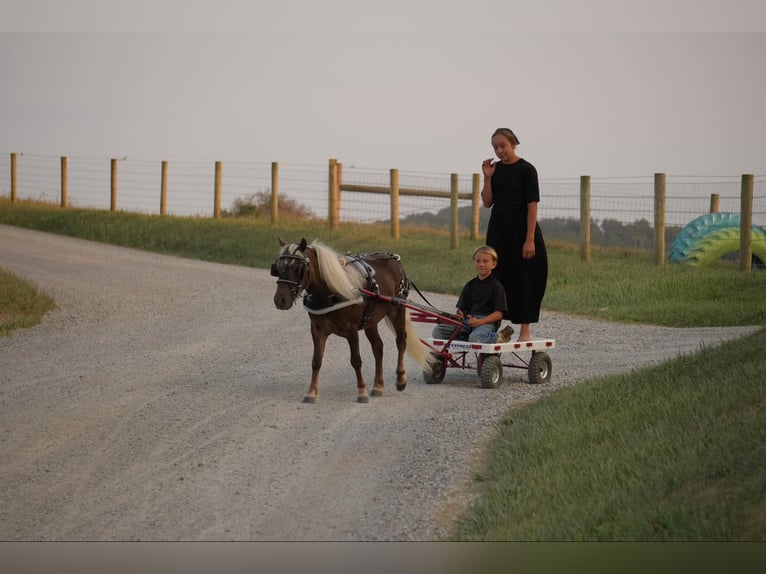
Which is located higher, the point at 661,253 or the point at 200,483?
the point at 661,253

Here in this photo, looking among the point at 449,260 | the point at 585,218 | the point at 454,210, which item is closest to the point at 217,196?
the point at 454,210

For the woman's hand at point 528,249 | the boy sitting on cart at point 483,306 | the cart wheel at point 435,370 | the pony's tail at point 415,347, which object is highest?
the woman's hand at point 528,249

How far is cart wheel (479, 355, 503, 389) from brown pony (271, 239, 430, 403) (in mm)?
787

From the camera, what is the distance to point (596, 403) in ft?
30.3

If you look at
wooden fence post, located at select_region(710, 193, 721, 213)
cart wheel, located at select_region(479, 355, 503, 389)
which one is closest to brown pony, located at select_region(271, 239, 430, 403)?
cart wheel, located at select_region(479, 355, 503, 389)

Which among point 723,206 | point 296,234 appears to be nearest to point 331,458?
point 723,206

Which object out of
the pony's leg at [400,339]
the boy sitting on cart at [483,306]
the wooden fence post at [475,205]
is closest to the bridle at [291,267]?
the pony's leg at [400,339]

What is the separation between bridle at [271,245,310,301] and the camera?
9.46 meters

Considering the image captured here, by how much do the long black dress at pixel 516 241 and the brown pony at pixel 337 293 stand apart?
1.13 meters

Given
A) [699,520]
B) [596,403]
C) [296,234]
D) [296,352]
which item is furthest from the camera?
[296,234]

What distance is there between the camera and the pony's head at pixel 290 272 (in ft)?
30.8

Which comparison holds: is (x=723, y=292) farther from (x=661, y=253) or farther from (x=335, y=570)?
(x=335, y=570)

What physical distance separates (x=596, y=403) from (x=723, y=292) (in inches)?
411

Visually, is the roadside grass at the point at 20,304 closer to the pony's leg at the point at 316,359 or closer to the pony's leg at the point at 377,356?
the pony's leg at the point at 316,359
